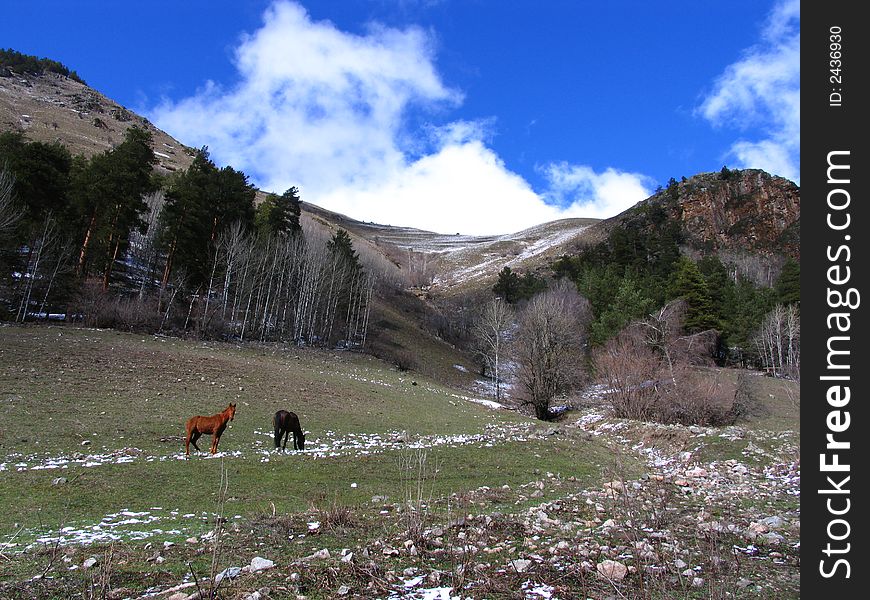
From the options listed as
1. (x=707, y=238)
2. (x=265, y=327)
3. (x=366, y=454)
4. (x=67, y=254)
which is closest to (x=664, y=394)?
(x=366, y=454)

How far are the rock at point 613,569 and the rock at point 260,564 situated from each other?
3638 millimetres

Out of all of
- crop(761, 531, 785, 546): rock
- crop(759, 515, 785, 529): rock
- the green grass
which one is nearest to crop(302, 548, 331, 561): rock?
the green grass

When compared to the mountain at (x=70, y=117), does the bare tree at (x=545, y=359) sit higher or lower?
lower

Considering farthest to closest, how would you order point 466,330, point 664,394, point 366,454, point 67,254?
point 466,330 < point 67,254 < point 664,394 < point 366,454

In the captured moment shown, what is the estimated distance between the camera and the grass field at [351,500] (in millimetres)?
5242

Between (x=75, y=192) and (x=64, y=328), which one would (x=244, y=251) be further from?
(x=64, y=328)

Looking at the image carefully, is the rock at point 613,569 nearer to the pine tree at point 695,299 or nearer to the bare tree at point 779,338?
the bare tree at point 779,338

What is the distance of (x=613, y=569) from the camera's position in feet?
17.8

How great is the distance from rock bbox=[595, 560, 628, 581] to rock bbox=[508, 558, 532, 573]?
0.76 metres

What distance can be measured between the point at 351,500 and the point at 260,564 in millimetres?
4827

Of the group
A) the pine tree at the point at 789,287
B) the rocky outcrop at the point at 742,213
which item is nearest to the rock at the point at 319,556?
the pine tree at the point at 789,287

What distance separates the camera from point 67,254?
4022cm

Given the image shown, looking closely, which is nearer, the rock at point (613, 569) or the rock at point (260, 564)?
the rock at point (613, 569)

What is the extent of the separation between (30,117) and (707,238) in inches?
6443
